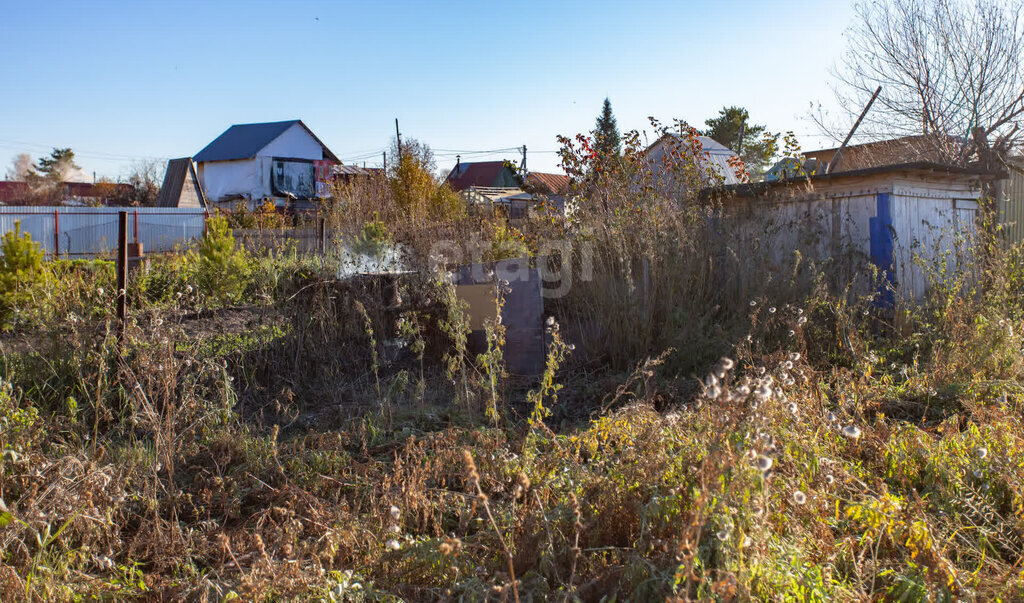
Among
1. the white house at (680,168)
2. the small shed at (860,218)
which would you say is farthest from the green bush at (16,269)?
the small shed at (860,218)

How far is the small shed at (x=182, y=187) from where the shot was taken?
29072 millimetres

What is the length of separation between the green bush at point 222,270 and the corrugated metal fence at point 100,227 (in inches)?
391

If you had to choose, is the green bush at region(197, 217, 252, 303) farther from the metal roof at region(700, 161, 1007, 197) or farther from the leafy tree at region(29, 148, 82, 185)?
the leafy tree at region(29, 148, 82, 185)

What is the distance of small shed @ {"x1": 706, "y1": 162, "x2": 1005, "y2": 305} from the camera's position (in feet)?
22.2

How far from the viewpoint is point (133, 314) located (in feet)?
16.3

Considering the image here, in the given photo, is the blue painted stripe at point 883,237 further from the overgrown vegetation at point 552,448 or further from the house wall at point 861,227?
the overgrown vegetation at point 552,448

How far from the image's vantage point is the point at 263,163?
3806cm

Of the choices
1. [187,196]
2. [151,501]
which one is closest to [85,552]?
[151,501]

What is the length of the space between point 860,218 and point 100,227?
22067mm

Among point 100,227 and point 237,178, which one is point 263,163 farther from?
point 100,227

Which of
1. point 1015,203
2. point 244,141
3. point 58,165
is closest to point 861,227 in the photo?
point 1015,203

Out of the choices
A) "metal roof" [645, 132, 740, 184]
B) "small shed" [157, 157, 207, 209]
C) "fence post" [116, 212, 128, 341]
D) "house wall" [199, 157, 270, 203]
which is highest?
"house wall" [199, 157, 270, 203]

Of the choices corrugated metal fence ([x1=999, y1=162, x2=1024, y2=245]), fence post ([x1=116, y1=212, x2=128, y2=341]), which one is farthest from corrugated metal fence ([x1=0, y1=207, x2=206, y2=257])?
corrugated metal fence ([x1=999, y1=162, x2=1024, y2=245])

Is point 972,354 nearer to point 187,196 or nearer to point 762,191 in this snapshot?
point 762,191
